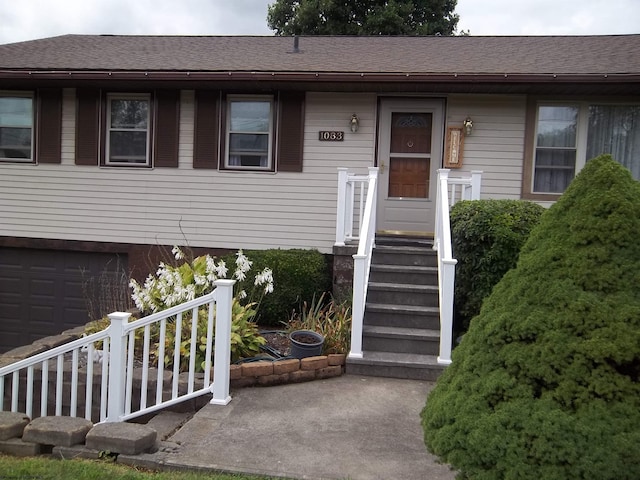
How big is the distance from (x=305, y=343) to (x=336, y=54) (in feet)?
20.7

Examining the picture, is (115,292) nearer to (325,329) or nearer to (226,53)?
(325,329)

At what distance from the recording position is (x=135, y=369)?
5.44 meters

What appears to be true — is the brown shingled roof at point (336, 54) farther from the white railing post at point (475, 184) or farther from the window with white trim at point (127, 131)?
the white railing post at point (475, 184)

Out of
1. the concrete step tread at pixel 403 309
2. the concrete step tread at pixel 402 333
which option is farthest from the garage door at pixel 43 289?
the concrete step tread at pixel 402 333

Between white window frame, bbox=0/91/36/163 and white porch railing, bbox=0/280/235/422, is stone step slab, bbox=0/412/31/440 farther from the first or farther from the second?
white window frame, bbox=0/91/36/163

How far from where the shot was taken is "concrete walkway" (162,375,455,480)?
3.73m

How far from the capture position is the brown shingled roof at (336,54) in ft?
28.5

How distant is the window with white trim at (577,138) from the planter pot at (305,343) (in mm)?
4698

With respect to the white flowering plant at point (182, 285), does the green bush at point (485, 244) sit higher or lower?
higher

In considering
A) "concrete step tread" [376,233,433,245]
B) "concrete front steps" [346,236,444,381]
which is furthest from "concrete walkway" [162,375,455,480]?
"concrete step tread" [376,233,433,245]

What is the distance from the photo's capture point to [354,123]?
347 inches

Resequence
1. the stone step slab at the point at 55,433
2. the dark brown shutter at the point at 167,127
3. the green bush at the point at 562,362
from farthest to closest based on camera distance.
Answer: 1. the dark brown shutter at the point at 167,127
2. the stone step slab at the point at 55,433
3. the green bush at the point at 562,362

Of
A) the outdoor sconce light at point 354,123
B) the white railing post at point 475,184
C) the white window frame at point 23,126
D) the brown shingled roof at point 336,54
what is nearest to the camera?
the white railing post at point 475,184

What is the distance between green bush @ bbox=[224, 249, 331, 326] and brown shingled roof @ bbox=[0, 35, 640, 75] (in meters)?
2.84
